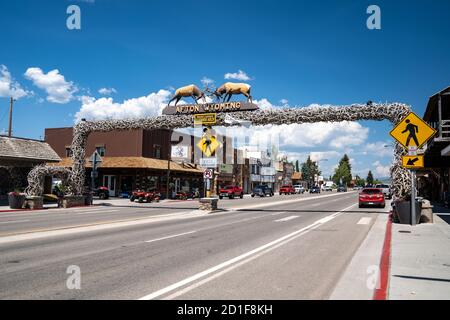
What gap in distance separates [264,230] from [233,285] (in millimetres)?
8725

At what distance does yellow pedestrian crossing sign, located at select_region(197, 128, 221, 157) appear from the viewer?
2503 centimetres

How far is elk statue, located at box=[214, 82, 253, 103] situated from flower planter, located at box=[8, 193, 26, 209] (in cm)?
1480

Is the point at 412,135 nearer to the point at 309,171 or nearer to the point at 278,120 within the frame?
the point at 278,120

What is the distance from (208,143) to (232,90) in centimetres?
366

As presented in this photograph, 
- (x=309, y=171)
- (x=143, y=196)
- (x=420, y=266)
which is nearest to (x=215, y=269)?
(x=420, y=266)

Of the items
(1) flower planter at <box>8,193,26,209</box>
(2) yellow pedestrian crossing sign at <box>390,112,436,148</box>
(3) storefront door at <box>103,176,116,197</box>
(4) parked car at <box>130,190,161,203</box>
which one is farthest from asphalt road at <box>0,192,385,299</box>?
(3) storefront door at <box>103,176,116,197</box>

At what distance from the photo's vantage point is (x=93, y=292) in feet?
20.6

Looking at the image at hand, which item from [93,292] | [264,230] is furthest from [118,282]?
[264,230]

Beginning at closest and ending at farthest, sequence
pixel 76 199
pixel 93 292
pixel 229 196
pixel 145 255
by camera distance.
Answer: pixel 93 292, pixel 145 255, pixel 76 199, pixel 229 196

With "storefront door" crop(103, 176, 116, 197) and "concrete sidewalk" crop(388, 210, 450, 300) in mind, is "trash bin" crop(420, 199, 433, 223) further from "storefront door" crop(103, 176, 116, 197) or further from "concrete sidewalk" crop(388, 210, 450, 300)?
"storefront door" crop(103, 176, 116, 197)

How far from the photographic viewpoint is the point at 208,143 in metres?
25.2

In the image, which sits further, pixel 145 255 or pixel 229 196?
pixel 229 196

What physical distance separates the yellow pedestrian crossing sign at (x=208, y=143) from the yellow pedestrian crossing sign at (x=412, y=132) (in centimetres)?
1233
